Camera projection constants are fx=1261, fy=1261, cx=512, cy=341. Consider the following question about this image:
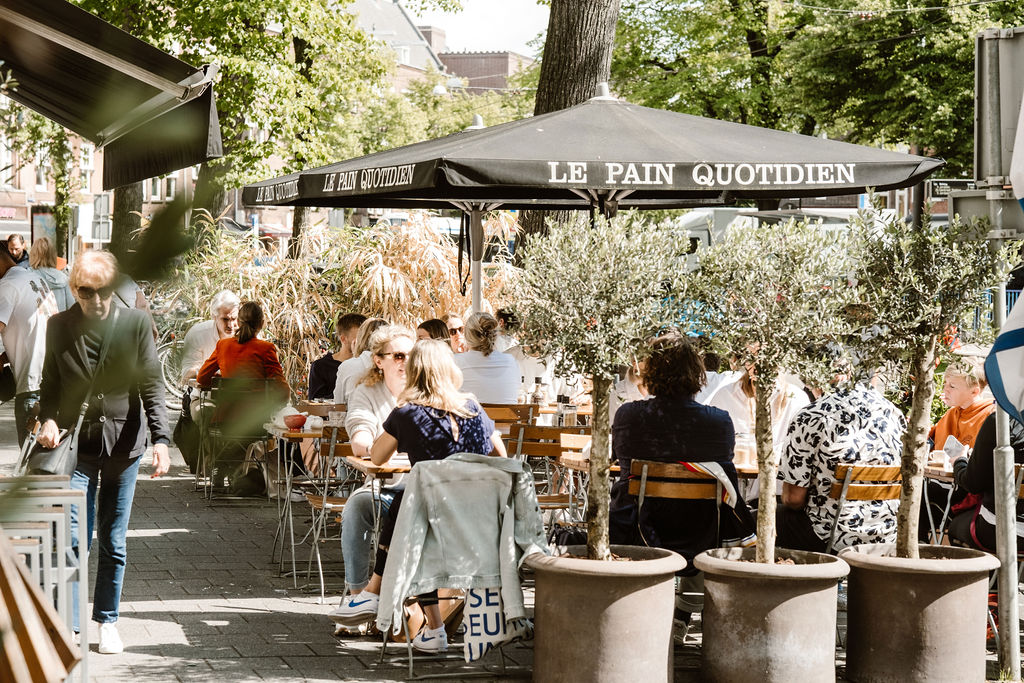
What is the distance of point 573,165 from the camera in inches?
256

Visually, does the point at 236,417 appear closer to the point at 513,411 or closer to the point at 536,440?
the point at 536,440

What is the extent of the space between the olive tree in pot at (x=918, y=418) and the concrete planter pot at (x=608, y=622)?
962 mm

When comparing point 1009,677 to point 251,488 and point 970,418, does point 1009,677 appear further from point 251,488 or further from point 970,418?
point 251,488

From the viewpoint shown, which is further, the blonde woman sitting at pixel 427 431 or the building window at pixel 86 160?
the blonde woman sitting at pixel 427 431

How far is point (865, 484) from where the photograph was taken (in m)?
5.71

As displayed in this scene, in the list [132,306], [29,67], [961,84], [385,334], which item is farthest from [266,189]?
[961,84]

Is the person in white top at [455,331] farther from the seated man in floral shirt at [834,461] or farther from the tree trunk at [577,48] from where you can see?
the seated man in floral shirt at [834,461]

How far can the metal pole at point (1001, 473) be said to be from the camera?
222 inches

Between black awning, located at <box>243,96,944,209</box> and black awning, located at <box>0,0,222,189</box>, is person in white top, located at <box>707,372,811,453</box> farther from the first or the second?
black awning, located at <box>0,0,222,189</box>

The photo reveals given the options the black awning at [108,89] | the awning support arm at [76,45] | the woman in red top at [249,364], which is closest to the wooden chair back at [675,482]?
the woman in red top at [249,364]

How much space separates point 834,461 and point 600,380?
4.11 feet

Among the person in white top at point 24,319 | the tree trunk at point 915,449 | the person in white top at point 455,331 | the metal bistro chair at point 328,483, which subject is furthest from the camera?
the person in white top at point 455,331

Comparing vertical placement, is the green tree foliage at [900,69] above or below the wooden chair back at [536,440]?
above

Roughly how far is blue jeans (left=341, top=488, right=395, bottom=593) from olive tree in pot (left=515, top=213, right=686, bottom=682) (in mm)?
1261
